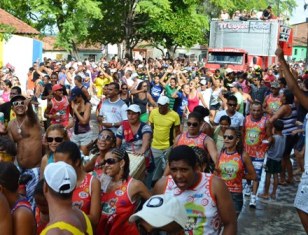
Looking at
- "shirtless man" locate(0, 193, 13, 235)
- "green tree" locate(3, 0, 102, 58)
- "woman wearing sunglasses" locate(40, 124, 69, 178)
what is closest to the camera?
"shirtless man" locate(0, 193, 13, 235)

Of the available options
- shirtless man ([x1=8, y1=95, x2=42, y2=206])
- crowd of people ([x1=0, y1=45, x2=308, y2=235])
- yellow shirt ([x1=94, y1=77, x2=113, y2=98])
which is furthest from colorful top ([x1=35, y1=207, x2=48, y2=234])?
yellow shirt ([x1=94, y1=77, x2=113, y2=98])

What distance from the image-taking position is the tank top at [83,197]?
4211mm

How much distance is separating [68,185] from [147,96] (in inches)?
360

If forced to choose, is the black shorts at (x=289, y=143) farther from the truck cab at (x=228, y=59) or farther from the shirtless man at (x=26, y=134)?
the truck cab at (x=228, y=59)

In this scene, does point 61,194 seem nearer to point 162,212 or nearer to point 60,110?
point 162,212

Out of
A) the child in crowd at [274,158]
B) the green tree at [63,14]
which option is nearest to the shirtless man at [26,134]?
the child in crowd at [274,158]

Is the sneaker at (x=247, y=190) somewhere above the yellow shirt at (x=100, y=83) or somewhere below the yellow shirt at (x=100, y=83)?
below

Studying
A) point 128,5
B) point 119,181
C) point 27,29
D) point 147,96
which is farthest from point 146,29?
point 119,181

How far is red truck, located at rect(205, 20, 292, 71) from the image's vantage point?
27.3 metres

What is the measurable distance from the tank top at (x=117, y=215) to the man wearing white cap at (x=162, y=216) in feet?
5.20

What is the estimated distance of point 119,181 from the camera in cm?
462

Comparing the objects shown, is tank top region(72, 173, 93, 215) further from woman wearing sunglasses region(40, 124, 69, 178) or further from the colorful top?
woman wearing sunglasses region(40, 124, 69, 178)

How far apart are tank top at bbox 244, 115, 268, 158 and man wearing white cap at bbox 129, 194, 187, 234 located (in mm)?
6030

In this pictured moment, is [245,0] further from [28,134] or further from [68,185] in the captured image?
[68,185]
